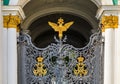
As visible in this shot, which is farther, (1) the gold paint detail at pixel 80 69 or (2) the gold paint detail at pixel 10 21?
(1) the gold paint detail at pixel 80 69

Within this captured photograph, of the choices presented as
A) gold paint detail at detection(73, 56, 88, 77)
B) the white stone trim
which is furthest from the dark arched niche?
gold paint detail at detection(73, 56, 88, 77)

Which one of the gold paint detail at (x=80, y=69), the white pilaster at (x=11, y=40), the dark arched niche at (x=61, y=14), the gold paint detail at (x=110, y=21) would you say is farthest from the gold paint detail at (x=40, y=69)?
the dark arched niche at (x=61, y=14)

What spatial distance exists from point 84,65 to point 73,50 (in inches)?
17.5

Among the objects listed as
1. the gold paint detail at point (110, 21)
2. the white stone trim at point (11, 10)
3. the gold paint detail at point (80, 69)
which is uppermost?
the white stone trim at point (11, 10)

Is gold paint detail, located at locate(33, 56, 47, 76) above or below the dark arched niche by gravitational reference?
below

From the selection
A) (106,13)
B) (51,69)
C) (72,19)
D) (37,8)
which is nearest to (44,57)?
(51,69)

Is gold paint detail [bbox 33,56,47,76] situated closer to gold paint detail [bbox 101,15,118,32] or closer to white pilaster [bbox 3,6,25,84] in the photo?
white pilaster [bbox 3,6,25,84]

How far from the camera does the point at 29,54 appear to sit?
427 inches

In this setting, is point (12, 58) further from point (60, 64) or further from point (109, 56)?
point (109, 56)

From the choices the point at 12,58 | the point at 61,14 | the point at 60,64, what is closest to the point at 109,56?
the point at 60,64

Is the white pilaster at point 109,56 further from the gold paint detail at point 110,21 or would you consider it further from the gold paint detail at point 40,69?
the gold paint detail at point 40,69

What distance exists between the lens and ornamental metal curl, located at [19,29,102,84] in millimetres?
10680

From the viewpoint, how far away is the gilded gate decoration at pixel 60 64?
10680 millimetres

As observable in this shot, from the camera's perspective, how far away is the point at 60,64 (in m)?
10.7
